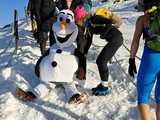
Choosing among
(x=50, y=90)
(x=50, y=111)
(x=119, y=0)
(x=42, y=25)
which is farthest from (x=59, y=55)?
(x=119, y=0)

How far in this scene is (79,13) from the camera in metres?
9.70

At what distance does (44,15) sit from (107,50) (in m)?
3.19

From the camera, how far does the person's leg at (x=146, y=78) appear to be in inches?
242

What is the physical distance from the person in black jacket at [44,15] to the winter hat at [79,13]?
1.26m

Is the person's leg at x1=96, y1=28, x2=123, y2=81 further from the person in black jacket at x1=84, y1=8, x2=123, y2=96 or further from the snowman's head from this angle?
the snowman's head

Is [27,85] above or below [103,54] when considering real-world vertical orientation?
below

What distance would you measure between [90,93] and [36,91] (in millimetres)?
1003

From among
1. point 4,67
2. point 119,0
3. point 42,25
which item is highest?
point 42,25

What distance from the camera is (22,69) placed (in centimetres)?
1035

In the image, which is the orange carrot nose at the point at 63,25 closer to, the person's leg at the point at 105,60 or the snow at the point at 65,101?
the person's leg at the point at 105,60

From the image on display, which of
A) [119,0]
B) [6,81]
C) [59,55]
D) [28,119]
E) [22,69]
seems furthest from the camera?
[119,0]

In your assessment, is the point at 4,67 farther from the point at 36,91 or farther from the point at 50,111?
the point at 50,111

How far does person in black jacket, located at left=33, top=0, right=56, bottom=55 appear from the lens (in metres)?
10.9

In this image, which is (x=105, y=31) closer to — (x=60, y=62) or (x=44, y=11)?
(x=60, y=62)
